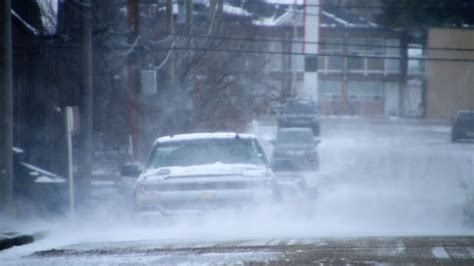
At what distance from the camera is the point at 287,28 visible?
3847 cm

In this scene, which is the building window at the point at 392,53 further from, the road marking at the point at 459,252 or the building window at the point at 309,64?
the road marking at the point at 459,252

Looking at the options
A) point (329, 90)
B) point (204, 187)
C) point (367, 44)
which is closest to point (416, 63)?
point (367, 44)

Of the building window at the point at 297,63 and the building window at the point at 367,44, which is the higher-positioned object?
the building window at the point at 367,44

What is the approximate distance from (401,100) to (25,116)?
24604 mm

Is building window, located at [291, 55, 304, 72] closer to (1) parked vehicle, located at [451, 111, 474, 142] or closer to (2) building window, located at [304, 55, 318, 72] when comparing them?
(2) building window, located at [304, 55, 318, 72]

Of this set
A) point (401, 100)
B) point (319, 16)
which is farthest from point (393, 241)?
point (401, 100)

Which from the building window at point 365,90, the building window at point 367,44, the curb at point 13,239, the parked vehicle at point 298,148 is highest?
the building window at point 367,44

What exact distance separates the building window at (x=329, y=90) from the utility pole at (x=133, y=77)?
Result: 88.2 ft

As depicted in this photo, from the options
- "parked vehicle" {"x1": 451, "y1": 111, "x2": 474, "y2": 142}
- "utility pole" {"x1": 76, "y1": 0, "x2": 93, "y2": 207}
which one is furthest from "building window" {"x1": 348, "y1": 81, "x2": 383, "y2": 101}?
"utility pole" {"x1": 76, "y1": 0, "x2": 93, "y2": 207}

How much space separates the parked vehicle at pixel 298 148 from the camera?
33.6 m

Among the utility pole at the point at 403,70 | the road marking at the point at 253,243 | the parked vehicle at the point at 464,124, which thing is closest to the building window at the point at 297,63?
the utility pole at the point at 403,70

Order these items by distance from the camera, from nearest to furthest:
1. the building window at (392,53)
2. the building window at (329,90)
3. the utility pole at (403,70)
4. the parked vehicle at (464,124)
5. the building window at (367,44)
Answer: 1. the utility pole at (403,70)
2. the building window at (392,53)
3. the building window at (367,44)
4. the parked vehicle at (464,124)
5. the building window at (329,90)

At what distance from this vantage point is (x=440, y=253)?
31.1 ft

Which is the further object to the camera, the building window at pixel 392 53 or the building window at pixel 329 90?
the building window at pixel 329 90
